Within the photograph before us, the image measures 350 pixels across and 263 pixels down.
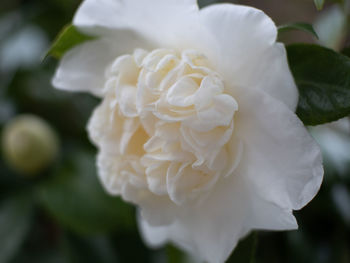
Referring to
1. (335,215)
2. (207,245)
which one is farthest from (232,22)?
(335,215)

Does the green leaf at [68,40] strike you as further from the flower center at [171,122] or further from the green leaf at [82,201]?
the green leaf at [82,201]

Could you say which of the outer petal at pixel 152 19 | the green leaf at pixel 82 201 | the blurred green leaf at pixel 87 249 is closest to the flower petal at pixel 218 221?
the outer petal at pixel 152 19

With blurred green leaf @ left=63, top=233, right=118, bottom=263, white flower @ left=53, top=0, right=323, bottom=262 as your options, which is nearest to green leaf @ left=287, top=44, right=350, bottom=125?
white flower @ left=53, top=0, right=323, bottom=262

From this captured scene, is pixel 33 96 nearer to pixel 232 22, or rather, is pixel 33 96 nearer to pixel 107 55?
pixel 107 55

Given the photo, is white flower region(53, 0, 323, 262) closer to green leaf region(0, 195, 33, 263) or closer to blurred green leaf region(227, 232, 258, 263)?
blurred green leaf region(227, 232, 258, 263)

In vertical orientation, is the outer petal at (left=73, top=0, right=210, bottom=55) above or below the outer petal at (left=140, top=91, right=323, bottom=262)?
above

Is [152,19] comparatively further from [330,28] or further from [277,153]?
[330,28]
